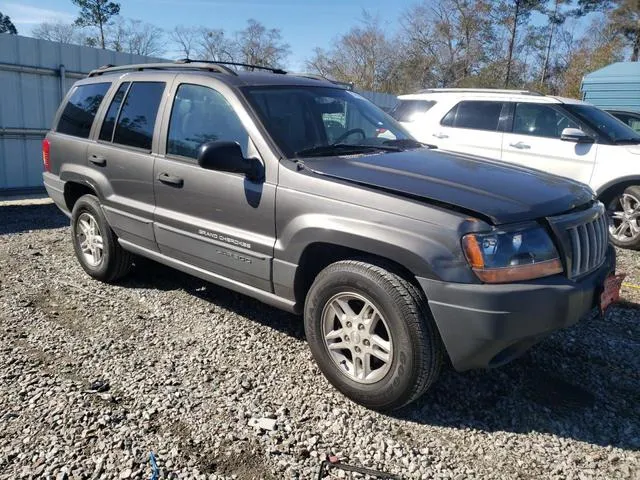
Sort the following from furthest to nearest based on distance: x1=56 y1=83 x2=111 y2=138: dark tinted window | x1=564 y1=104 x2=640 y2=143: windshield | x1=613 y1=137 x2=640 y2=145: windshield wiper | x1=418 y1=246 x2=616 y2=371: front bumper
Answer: x1=564 y1=104 x2=640 y2=143: windshield < x1=613 y1=137 x2=640 y2=145: windshield wiper < x1=56 y1=83 x2=111 y2=138: dark tinted window < x1=418 y1=246 x2=616 y2=371: front bumper

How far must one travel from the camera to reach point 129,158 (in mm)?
4285

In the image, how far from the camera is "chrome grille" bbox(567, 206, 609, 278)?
113 inches

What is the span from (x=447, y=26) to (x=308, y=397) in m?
45.1

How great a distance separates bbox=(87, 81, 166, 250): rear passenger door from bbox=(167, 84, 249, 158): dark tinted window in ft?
0.79

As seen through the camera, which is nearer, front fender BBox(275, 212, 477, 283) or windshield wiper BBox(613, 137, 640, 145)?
front fender BBox(275, 212, 477, 283)

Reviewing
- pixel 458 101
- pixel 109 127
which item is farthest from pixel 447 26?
pixel 109 127

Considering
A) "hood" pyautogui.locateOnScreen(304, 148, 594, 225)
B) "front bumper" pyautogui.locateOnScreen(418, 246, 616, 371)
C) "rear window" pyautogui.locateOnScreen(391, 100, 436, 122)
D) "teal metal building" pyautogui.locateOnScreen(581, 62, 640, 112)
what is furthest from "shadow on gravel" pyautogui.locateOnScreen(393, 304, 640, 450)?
"teal metal building" pyautogui.locateOnScreen(581, 62, 640, 112)

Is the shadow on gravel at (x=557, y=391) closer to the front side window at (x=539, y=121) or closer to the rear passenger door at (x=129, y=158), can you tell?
the rear passenger door at (x=129, y=158)

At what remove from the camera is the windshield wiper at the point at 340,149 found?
3.51 metres

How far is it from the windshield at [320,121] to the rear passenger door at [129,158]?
1007 millimetres

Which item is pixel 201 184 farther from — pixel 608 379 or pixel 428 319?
pixel 608 379

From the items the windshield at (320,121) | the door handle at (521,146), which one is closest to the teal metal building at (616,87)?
the door handle at (521,146)

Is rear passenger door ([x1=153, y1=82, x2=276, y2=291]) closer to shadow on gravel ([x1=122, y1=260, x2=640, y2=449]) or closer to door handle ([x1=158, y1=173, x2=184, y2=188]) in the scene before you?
door handle ([x1=158, y1=173, x2=184, y2=188])

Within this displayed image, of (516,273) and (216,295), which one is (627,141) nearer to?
(516,273)
